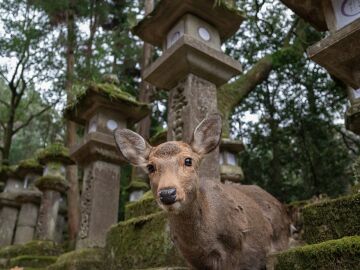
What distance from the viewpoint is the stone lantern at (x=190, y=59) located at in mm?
5828

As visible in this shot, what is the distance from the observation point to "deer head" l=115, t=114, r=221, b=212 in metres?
2.93

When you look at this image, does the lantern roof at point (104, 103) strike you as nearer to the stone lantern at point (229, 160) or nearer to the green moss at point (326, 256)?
the stone lantern at point (229, 160)

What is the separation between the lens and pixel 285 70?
17.0 m

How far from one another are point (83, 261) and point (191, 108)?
2.97 metres

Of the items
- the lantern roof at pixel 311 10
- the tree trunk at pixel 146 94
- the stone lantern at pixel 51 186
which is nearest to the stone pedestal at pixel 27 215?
the stone lantern at pixel 51 186

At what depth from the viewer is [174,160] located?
A: 3.21 meters

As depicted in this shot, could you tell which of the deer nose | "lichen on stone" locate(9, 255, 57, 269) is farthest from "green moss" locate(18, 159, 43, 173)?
the deer nose

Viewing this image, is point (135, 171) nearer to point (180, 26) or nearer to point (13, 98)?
point (180, 26)

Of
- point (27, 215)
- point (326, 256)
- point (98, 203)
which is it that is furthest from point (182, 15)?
point (27, 215)

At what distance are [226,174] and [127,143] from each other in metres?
6.69

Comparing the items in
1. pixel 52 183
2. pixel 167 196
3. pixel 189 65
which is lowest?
pixel 167 196

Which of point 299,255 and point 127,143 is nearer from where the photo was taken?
point 299,255

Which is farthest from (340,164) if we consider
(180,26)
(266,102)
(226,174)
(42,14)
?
(42,14)

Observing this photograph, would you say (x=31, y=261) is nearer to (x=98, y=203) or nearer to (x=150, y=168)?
(x=98, y=203)
